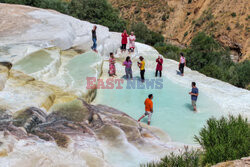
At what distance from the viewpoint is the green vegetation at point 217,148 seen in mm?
7238

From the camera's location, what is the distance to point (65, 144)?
27.1ft

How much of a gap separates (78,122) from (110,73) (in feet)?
22.3

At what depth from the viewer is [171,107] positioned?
13.1 metres

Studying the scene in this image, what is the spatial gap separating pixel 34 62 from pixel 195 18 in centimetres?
4516

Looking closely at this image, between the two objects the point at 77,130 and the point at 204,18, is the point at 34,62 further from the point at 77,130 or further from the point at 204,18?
the point at 204,18

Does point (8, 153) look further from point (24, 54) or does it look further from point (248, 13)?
point (248, 13)

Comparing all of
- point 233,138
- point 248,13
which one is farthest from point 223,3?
point 233,138

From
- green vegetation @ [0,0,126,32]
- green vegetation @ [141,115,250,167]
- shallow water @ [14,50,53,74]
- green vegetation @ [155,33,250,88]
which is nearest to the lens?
green vegetation @ [141,115,250,167]

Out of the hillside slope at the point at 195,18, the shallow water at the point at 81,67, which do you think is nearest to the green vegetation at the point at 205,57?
the hillside slope at the point at 195,18

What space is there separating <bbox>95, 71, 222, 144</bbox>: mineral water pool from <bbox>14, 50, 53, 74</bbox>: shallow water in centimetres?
340

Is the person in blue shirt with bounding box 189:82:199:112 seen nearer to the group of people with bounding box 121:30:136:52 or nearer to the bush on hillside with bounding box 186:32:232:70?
the group of people with bounding box 121:30:136:52

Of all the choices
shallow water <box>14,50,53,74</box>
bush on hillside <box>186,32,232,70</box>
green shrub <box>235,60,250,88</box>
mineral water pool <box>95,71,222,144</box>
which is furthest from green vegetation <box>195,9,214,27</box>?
shallow water <box>14,50,53,74</box>

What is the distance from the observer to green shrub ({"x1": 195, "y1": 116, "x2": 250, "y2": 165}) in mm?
7570

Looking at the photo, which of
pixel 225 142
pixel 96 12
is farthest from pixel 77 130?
pixel 96 12
